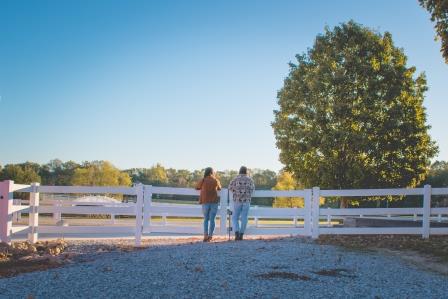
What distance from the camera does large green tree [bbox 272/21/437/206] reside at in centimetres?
2161

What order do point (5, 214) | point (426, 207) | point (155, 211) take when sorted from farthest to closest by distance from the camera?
1. point (155, 211)
2. point (426, 207)
3. point (5, 214)

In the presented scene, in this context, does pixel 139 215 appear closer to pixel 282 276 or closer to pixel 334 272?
pixel 282 276

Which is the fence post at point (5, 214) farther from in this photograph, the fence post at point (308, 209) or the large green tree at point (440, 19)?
the large green tree at point (440, 19)

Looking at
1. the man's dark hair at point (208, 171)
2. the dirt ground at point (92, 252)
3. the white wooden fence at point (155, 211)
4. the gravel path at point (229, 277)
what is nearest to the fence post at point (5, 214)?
the white wooden fence at point (155, 211)

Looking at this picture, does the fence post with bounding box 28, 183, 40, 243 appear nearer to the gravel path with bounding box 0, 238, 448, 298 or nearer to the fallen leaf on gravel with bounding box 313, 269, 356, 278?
the gravel path with bounding box 0, 238, 448, 298

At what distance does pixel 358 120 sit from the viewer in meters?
21.7

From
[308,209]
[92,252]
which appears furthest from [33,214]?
[308,209]

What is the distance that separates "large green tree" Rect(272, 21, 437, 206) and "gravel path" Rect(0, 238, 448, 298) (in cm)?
1283

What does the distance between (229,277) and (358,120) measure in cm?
1625

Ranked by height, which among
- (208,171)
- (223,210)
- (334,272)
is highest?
(208,171)

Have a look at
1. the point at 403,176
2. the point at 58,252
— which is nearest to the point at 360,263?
the point at 58,252

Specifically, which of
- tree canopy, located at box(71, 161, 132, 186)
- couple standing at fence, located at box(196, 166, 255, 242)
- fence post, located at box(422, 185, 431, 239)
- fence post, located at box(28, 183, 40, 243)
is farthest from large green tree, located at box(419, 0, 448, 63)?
tree canopy, located at box(71, 161, 132, 186)

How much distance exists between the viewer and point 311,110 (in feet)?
74.7

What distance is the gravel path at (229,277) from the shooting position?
244 inches
